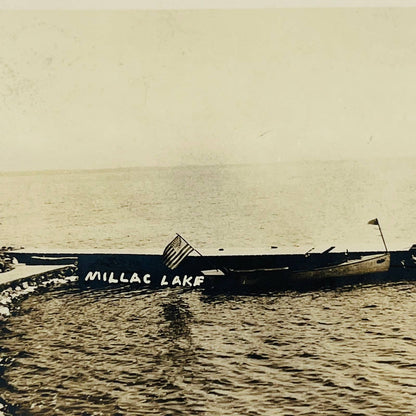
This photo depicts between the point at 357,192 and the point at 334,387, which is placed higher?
the point at 357,192

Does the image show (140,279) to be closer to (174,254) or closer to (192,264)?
(192,264)

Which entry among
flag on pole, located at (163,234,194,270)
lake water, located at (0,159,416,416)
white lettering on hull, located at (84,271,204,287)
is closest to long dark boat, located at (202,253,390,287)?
lake water, located at (0,159,416,416)

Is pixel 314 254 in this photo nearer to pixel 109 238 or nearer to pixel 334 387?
pixel 334 387

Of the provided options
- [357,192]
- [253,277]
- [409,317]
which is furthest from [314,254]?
[357,192]

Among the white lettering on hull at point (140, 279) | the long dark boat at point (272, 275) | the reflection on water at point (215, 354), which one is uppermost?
the white lettering on hull at point (140, 279)

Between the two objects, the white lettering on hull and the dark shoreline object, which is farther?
the dark shoreline object

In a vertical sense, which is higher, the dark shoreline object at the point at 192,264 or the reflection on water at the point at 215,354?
the dark shoreline object at the point at 192,264

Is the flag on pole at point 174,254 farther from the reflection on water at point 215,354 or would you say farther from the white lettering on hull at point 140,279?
the white lettering on hull at point 140,279

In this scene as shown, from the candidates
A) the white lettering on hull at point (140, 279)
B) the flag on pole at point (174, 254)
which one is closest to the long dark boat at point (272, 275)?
the flag on pole at point (174, 254)

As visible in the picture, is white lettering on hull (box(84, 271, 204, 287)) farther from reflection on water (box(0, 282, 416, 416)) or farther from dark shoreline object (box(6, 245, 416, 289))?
reflection on water (box(0, 282, 416, 416))
